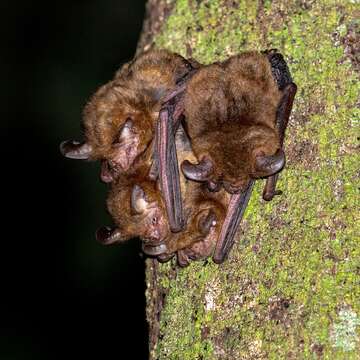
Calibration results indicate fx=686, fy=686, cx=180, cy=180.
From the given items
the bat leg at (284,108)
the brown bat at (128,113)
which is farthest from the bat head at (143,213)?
the bat leg at (284,108)

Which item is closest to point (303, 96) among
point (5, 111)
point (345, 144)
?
point (345, 144)

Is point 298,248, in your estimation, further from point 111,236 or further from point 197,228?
point 111,236

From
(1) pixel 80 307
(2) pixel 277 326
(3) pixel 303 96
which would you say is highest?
(3) pixel 303 96

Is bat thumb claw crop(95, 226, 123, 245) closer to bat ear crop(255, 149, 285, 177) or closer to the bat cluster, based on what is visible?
the bat cluster

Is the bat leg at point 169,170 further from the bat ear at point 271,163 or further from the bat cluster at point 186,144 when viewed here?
the bat ear at point 271,163

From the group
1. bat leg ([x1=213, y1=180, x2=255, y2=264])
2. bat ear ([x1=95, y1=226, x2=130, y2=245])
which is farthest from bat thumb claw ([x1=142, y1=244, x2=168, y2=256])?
bat leg ([x1=213, y1=180, x2=255, y2=264])

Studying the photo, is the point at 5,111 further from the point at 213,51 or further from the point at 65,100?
the point at 213,51
